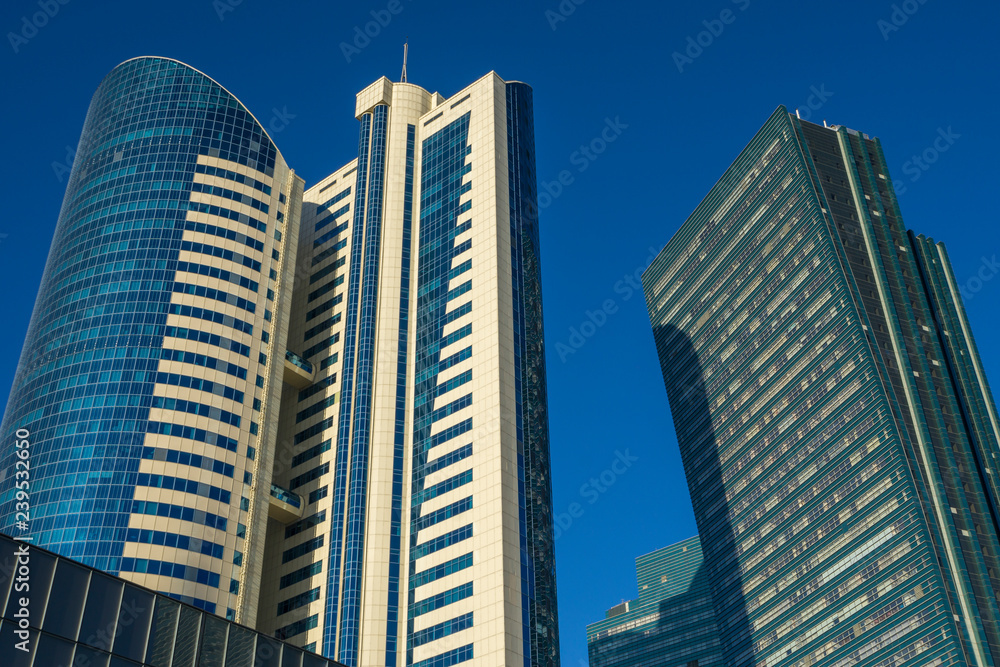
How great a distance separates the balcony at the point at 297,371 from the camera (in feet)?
557

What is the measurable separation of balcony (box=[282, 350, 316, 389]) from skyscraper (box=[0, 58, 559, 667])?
0.51m

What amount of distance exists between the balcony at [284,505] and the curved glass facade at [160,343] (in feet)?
22.9

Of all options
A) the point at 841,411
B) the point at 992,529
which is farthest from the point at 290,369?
the point at 992,529

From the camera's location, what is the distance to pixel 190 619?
49062mm

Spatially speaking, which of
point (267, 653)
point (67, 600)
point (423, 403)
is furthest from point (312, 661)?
point (423, 403)

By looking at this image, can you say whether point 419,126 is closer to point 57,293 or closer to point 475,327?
point 475,327

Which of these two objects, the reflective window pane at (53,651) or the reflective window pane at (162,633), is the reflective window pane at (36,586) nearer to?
the reflective window pane at (53,651)

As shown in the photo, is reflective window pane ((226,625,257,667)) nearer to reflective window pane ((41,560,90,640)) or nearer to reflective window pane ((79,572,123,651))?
reflective window pane ((79,572,123,651))

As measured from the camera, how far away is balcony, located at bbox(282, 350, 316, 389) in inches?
6688

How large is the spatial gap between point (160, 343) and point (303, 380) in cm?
3117

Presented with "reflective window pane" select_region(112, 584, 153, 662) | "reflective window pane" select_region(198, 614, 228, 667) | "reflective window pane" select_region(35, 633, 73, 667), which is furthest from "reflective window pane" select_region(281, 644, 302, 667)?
"reflective window pane" select_region(35, 633, 73, 667)

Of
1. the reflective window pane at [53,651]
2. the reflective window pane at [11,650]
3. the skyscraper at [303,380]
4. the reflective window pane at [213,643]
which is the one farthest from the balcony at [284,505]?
the reflective window pane at [11,650]

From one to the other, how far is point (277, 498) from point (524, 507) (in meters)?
39.7

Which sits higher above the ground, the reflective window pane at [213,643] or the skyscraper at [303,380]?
the skyscraper at [303,380]
